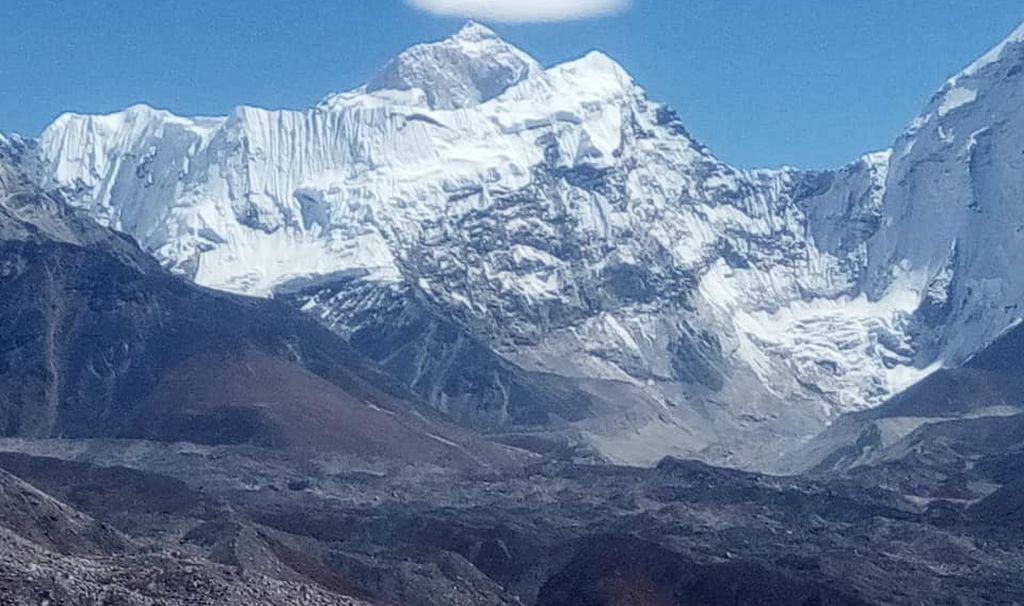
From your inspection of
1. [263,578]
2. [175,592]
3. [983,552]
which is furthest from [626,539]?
[175,592]

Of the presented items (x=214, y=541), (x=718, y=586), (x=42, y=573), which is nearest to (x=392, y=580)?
(x=214, y=541)

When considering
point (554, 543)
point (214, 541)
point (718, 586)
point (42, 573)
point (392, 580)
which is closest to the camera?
point (42, 573)

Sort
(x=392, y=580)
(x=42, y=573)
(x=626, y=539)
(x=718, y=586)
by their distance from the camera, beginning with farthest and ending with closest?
(x=626, y=539) < (x=718, y=586) < (x=392, y=580) < (x=42, y=573)

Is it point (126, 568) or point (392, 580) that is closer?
point (126, 568)

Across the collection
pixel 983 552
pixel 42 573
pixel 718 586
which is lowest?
pixel 42 573

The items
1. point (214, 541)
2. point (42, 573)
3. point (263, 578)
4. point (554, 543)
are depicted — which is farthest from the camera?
point (554, 543)

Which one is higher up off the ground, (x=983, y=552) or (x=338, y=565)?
(x=983, y=552)

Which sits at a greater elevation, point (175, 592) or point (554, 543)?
point (554, 543)

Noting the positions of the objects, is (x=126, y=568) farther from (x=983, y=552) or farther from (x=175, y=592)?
(x=983, y=552)

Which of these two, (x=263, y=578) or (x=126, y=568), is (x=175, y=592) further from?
(x=263, y=578)
